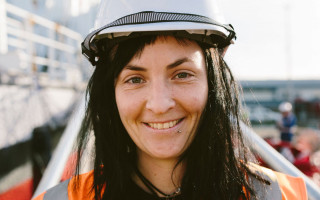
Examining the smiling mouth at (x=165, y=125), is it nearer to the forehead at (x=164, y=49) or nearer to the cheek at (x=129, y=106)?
the cheek at (x=129, y=106)

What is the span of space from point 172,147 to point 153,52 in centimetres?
46

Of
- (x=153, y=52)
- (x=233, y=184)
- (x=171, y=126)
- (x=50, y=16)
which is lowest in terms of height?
(x=233, y=184)

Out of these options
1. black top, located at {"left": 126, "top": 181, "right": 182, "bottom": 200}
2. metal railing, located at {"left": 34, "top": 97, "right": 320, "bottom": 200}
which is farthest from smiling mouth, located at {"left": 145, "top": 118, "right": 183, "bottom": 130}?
metal railing, located at {"left": 34, "top": 97, "right": 320, "bottom": 200}

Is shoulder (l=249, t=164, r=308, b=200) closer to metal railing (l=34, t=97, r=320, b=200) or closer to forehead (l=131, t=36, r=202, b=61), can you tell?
metal railing (l=34, t=97, r=320, b=200)

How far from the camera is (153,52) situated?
4.39ft

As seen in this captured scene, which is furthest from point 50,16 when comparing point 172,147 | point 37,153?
point 172,147

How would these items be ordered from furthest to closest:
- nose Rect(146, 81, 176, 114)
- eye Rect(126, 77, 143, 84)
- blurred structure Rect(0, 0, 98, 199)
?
blurred structure Rect(0, 0, 98, 199) → eye Rect(126, 77, 143, 84) → nose Rect(146, 81, 176, 114)

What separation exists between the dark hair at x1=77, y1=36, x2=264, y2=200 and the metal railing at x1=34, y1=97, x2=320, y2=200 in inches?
8.7

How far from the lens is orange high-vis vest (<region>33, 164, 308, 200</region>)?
4.74 feet

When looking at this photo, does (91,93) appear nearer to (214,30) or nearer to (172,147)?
(172,147)

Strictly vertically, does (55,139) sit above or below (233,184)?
below

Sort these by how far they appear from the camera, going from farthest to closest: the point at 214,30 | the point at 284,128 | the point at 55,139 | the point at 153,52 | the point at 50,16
Result: the point at 284,128, the point at 50,16, the point at 55,139, the point at 214,30, the point at 153,52

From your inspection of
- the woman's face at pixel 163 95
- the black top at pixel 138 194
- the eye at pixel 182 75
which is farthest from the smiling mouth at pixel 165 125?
the black top at pixel 138 194

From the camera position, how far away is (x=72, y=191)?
1.46 meters
